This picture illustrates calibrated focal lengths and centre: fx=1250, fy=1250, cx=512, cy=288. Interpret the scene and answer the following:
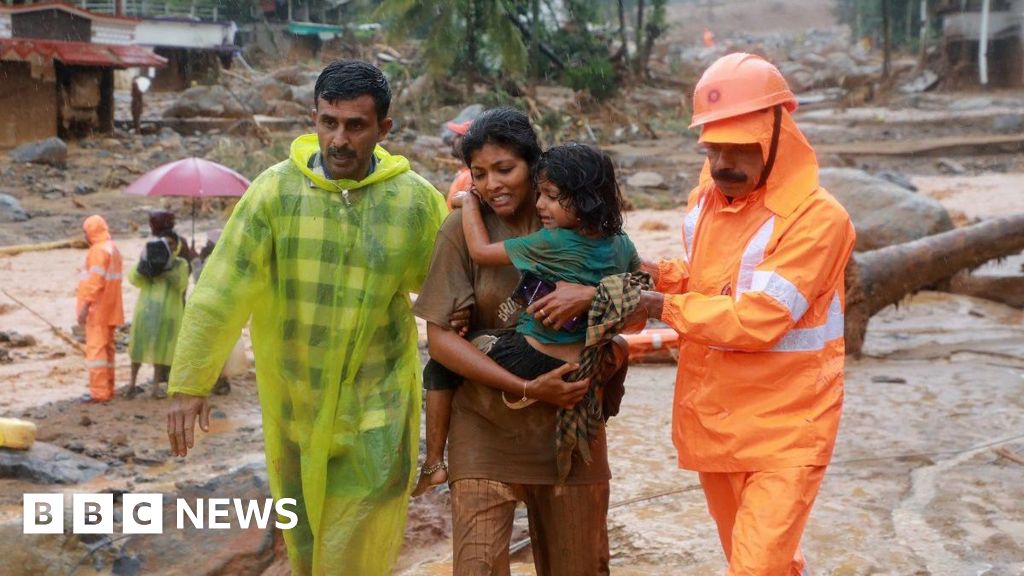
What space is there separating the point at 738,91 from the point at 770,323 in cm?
62

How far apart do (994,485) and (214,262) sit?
3684mm

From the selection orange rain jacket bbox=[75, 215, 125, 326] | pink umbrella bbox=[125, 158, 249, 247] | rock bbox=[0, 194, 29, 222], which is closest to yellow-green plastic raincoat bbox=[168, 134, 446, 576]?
orange rain jacket bbox=[75, 215, 125, 326]

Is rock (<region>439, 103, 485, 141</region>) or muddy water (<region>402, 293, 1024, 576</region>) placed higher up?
rock (<region>439, 103, 485, 141</region>)

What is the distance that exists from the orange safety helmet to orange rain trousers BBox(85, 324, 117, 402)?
6547 mm

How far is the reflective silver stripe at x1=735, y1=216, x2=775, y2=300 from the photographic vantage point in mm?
3232

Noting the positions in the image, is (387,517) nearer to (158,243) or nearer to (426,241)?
(426,241)

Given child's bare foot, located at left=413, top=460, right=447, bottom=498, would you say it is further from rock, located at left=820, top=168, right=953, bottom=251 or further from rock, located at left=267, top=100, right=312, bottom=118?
rock, located at left=267, top=100, right=312, bottom=118

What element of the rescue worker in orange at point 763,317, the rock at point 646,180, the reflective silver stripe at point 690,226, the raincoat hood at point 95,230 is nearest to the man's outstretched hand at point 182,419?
the rescue worker in orange at point 763,317

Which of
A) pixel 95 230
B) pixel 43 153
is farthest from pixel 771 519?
pixel 43 153

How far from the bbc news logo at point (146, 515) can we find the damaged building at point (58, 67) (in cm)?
1779

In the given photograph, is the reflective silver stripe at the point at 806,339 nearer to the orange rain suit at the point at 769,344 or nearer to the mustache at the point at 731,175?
the orange rain suit at the point at 769,344

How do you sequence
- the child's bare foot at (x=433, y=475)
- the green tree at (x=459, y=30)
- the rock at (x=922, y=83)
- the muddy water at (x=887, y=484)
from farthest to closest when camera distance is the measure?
the rock at (x=922, y=83), the green tree at (x=459, y=30), the muddy water at (x=887, y=484), the child's bare foot at (x=433, y=475)

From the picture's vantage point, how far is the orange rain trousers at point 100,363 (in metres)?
8.84

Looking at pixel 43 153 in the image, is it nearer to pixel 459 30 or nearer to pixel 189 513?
pixel 459 30
